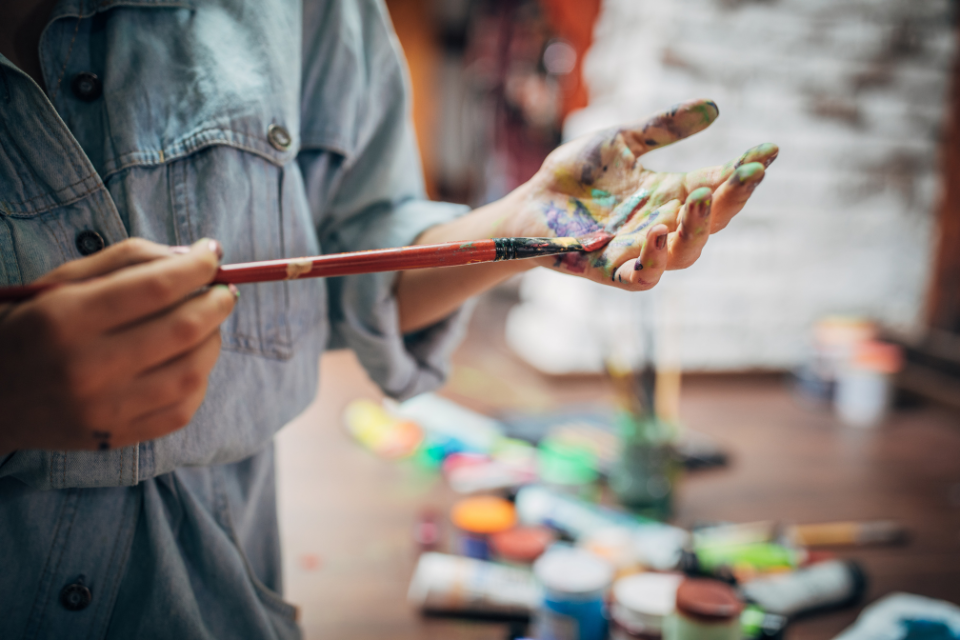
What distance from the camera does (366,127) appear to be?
1.87ft

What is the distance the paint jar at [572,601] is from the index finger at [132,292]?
1.49 feet

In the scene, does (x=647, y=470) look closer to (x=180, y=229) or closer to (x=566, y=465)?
(x=566, y=465)

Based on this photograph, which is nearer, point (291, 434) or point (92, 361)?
point (92, 361)

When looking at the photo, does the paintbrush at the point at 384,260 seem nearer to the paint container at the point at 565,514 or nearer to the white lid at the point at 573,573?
the white lid at the point at 573,573

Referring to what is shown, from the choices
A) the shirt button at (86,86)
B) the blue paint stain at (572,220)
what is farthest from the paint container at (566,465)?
the shirt button at (86,86)

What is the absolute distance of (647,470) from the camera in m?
0.91

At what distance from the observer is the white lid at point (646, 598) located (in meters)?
0.59

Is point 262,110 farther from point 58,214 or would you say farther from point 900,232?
point 900,232

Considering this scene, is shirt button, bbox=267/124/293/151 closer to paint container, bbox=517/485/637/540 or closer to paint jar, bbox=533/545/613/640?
paint jar, bbox=533/545/613/640

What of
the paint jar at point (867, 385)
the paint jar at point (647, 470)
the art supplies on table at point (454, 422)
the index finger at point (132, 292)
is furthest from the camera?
the paint jar at point (867, 385)

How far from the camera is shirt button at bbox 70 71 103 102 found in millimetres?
441

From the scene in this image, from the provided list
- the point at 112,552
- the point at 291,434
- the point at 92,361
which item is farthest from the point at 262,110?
the point at 291,434

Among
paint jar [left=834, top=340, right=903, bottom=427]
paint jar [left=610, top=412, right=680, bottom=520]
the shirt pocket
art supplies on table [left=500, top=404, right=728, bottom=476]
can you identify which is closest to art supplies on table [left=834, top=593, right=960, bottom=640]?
paint jar [left=610, top=412, right=680, bottom=520]

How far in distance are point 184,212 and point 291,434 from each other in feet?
2.62
